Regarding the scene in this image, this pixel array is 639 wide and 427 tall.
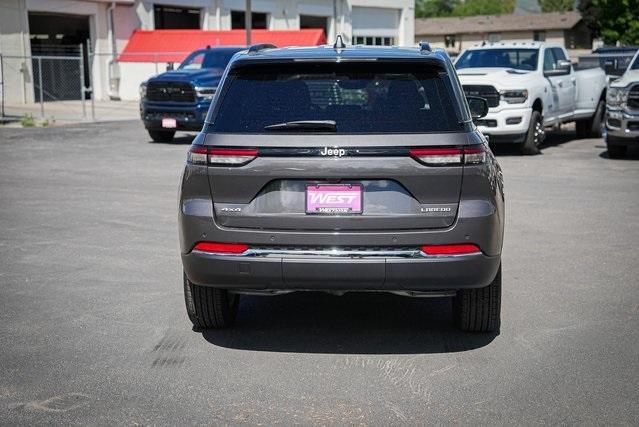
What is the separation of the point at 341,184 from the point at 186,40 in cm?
3411

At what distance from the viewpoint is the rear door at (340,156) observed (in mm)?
4820

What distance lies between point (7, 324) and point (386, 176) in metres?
2.82

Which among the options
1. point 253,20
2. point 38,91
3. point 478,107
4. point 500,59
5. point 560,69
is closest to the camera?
point 478,107

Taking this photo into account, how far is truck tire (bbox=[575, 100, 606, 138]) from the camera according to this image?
19906 mm

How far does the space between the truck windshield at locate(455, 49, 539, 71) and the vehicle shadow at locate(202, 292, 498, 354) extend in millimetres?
11805

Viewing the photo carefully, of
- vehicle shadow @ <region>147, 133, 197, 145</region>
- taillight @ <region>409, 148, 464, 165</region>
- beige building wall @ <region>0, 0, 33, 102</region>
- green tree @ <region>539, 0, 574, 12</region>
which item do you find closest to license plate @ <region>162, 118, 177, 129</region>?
vehicle shadow @ <region>147, 133, 197, 145</region>

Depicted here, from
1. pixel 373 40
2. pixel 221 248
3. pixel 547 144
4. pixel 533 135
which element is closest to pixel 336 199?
pixel 221 248

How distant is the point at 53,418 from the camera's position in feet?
13.9

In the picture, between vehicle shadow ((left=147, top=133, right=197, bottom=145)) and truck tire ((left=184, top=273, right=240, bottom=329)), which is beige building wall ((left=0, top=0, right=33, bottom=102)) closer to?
vehicle shadow ((left=147, top=133, right=197, bottom=145))

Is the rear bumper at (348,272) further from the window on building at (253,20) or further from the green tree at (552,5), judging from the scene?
the green tree at (552,5)

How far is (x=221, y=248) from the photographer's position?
499cm

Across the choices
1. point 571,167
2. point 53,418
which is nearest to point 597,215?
point 571,167

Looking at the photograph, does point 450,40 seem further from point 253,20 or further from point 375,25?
point 253,20

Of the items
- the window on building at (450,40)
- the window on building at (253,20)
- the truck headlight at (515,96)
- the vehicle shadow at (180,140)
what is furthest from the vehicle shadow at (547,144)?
the window on building at (450,40)
